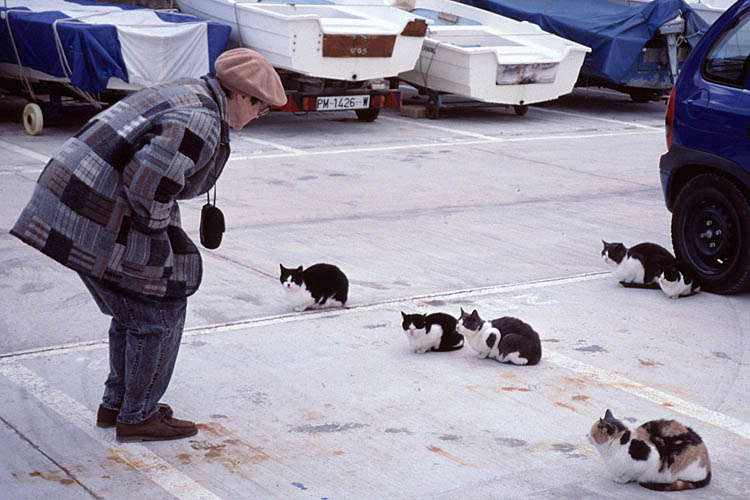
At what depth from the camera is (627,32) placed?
15797mm

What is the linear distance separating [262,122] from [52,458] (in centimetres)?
1050

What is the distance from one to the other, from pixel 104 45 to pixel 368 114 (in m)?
4.01

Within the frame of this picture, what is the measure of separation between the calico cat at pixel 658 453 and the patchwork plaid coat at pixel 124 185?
1863mm

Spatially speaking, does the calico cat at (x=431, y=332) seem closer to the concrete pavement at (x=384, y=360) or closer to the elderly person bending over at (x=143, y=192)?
the concrete pavement at (x=384, y=360)

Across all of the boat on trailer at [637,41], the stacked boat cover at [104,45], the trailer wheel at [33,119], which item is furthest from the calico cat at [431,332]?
the boat on trailer at [637,41]

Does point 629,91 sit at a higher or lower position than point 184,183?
lower

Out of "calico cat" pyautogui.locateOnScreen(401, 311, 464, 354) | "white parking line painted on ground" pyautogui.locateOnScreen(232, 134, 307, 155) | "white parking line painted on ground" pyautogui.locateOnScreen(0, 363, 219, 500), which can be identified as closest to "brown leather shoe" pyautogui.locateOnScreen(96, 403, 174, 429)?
"white parking line painted on ground" pyautogui.locateOnScreen(0, 363, 219, 500)

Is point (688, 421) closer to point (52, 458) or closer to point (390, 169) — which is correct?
point (52, 458)

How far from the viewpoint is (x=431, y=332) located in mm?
5484

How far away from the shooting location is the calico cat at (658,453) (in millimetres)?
3941

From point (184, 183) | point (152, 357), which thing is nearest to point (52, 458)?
point (152, 357)

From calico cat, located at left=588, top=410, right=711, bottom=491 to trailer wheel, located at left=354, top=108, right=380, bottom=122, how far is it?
10.7m

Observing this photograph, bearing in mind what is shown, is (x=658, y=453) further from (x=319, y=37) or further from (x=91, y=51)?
(x=319, y=37)

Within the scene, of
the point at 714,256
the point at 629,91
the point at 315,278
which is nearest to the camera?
the point at 315,278
